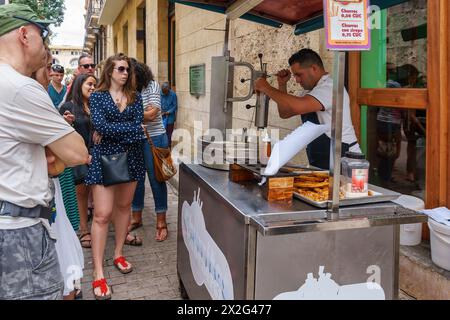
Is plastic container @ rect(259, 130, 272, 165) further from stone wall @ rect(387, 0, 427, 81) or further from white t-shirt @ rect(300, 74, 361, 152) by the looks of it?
stone wall @ rect(387, 0, 427, 81)

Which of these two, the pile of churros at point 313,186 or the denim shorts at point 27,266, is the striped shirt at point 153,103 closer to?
the pile of churros at point 313,186

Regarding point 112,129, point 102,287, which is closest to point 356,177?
point 112,129

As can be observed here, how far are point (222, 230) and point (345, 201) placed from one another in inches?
23.7

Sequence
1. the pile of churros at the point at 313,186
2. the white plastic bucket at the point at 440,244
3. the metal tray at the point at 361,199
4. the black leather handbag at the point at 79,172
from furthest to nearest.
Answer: the black leather handbag at the point at 79,172
the white plastic bucket at the point at 440,244
the pile of churros at the point at 313,186
the metal tray at the point at 361,199

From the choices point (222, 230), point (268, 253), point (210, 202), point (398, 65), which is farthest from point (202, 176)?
point (398, 65)

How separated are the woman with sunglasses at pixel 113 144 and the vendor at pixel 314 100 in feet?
3.69

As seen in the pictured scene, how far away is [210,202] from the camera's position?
2.22 meters

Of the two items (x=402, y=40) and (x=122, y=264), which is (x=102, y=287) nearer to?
(x=122, y=264)

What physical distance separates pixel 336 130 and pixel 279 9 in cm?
178

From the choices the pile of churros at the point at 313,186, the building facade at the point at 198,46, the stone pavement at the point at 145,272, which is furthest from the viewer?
the building facade at the point at 198,46

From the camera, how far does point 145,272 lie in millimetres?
3355

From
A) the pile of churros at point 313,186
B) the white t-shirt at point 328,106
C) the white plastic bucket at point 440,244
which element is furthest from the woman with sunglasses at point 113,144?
the white plastic bucket at point 440,244

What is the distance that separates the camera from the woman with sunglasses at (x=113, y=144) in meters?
3.03

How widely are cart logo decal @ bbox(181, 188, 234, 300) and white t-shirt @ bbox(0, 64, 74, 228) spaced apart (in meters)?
0.87
